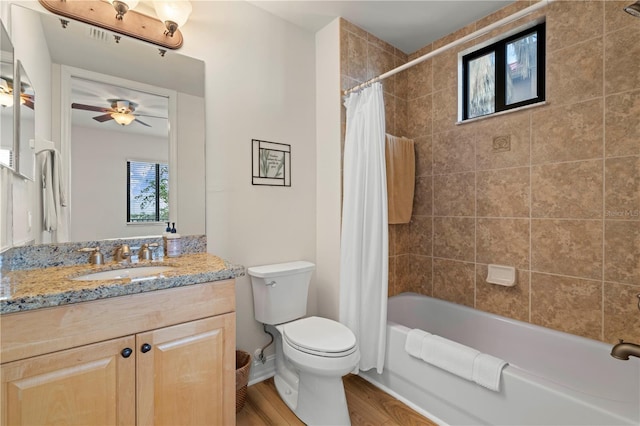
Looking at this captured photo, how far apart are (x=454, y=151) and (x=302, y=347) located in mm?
1805

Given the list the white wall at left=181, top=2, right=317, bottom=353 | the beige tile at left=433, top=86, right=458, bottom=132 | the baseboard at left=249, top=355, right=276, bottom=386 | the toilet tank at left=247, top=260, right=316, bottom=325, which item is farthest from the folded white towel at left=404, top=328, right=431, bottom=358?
the beige tile at left=433, top=86, right=458, bottom=132

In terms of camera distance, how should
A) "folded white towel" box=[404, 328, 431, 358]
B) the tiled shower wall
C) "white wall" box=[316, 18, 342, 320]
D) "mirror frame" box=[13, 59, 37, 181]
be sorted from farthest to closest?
"white wall" box=[316, 18, 342, 320], "folded white towel" box=[404, 328, 431, 358], the tiled shower wall, "mirror frame" box=[13, 59, 37, 181]

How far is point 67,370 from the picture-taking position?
3.12 ft

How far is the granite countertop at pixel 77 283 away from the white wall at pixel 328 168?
96 cm

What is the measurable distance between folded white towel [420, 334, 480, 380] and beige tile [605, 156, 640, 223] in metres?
1.08

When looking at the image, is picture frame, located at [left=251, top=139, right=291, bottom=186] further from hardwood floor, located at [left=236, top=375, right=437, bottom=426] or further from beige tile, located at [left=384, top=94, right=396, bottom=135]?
hardwood floor, located at [left=236, top=375, right=437, bottom=426]

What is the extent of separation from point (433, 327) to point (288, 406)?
128cm

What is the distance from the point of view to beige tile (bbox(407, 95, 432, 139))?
249 cm

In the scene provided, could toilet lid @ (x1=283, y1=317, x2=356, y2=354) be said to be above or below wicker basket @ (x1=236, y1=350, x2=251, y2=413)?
above

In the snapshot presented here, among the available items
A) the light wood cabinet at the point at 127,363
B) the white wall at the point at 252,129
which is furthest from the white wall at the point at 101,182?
the light wood cabinet at the point at 127,363

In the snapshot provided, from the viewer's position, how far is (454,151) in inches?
91.5

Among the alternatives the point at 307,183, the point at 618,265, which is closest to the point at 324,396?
the point at 307,183

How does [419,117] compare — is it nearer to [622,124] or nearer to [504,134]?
[504,134]

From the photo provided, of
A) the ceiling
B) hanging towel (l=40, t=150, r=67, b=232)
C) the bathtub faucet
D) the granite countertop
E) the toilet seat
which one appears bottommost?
the toilet seat
